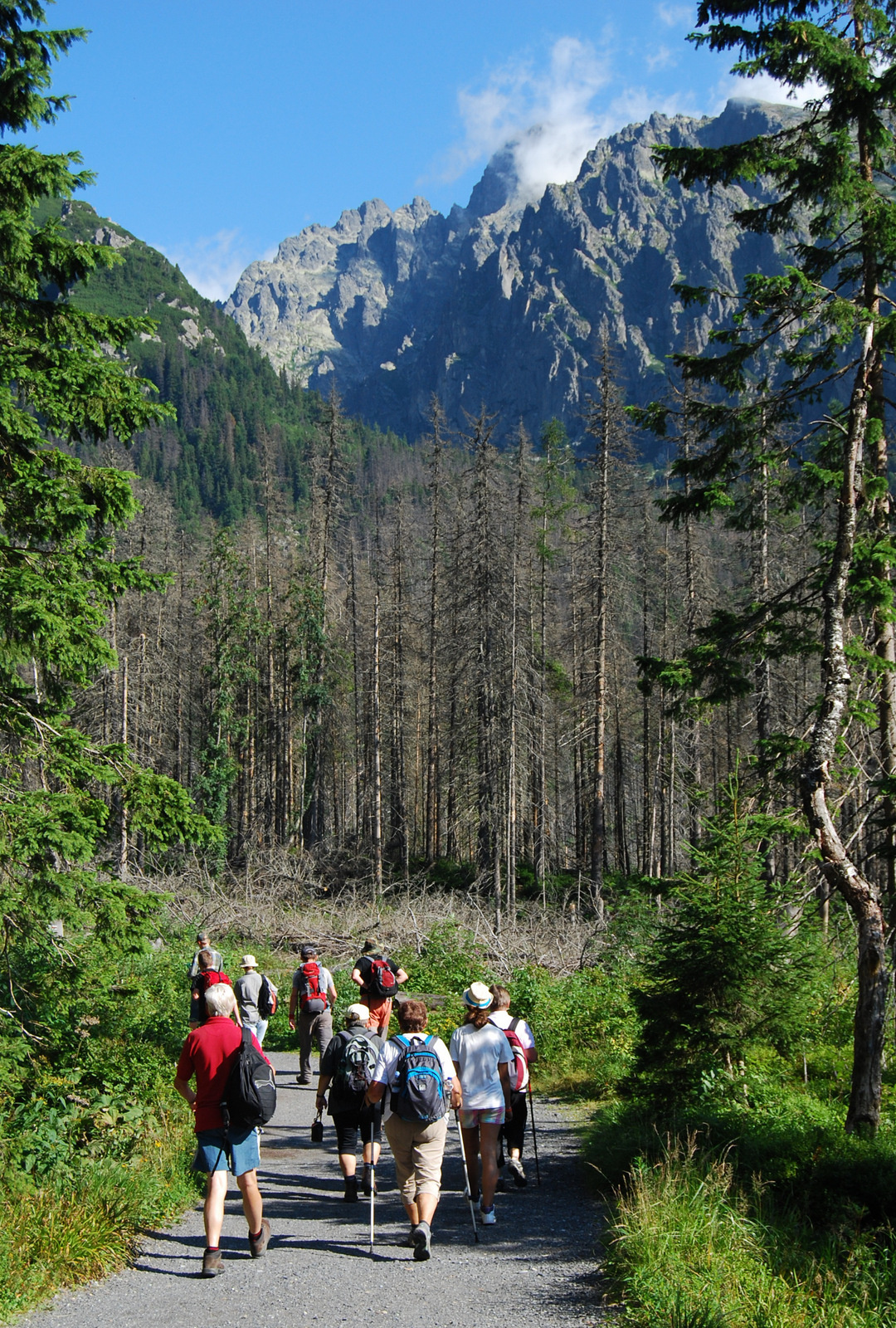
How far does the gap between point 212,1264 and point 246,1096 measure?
1054mm

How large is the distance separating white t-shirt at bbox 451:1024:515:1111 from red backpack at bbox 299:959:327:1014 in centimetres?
485

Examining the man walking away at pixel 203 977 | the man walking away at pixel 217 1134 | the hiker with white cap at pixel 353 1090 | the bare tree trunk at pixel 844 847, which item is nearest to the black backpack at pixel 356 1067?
the hiker with white cap at pixel 353 1090

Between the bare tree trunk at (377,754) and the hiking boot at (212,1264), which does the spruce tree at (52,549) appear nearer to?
the hiking boot at (212,1264)

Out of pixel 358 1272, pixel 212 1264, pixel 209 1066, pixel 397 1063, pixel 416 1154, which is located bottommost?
pixel 358 1272

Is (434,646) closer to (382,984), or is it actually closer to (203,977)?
(382,984)

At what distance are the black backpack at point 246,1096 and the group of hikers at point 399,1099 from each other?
17 mm

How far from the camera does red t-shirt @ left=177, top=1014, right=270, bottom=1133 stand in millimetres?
6012

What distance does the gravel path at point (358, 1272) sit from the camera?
5223mm

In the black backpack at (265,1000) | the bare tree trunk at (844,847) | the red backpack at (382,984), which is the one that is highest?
the bare tree trunk at (844,847)

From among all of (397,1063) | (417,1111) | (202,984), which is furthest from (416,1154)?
(202,984)

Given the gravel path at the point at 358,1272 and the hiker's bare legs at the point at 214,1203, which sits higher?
the hiker's bare legs at the point at 214,1203

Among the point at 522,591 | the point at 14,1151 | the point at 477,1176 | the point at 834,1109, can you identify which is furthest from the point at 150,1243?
the point at 522,591

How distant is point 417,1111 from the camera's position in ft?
20.5

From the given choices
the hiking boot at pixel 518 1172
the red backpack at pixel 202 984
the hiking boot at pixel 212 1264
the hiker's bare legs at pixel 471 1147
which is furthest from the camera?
the hiking boot at pixel 518 1172
